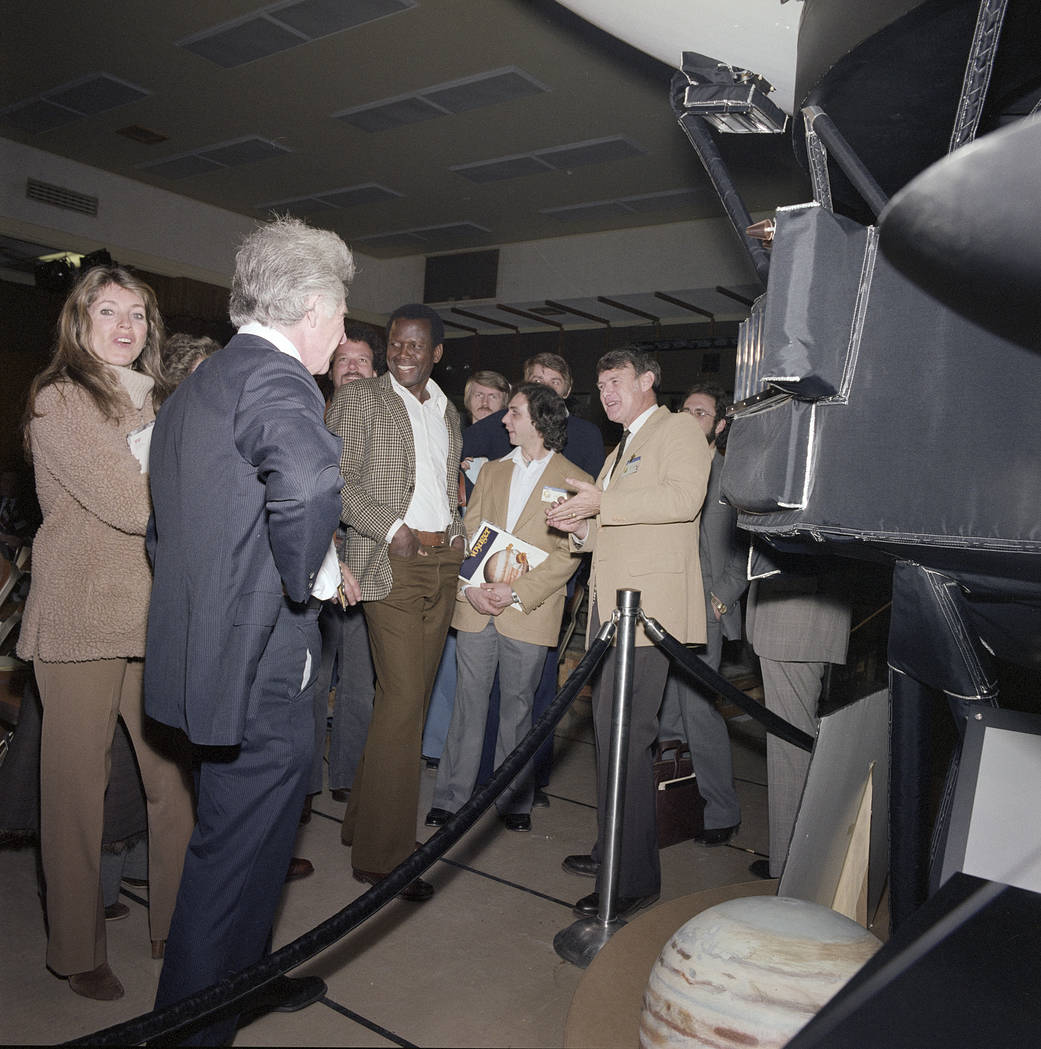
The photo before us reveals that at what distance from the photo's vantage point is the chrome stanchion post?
2309mm

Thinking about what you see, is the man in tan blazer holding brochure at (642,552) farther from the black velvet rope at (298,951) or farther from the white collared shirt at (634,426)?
the black velvet rope at (298,951)

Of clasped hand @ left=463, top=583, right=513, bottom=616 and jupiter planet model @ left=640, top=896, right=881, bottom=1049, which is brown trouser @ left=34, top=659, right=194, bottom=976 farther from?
clasped hand @ left=463, top=583, right=513, bottom=616

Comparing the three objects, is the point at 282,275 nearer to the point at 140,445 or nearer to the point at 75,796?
the point at 140,445

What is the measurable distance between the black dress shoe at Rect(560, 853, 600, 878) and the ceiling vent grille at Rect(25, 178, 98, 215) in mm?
8446

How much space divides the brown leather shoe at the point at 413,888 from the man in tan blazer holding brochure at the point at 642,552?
42 cm

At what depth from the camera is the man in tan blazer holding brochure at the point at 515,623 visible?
3256 mm

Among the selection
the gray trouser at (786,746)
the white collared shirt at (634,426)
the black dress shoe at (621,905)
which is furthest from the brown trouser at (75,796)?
→ the gray trouser at (786,746)

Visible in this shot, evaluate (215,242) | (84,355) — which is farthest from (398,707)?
(215,242)

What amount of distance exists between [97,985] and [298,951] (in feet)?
3.00

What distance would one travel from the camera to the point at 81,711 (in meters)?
2.05

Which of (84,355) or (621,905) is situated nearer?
(84,355)

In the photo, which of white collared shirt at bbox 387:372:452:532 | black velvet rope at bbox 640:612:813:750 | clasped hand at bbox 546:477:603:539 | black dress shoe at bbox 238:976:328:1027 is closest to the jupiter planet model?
black dress shoe at bbox 238:976:328:1027

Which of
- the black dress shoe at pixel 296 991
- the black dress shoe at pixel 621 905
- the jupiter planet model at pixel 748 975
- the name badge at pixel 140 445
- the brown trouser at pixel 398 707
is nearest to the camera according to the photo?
the jupiter planet model at pixel 748 975

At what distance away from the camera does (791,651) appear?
9.52 feet
